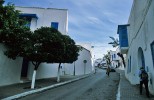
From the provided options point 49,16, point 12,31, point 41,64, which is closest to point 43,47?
point 12,31

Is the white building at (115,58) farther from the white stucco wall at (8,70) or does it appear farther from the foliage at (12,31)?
the foliage at (12,31)

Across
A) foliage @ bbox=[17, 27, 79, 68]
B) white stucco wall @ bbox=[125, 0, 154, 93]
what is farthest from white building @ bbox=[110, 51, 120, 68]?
foliage @ bbox=[17, 27, 79, 68]

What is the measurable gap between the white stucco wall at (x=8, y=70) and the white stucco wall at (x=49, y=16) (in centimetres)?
1315

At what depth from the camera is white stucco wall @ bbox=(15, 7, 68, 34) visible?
29203mm

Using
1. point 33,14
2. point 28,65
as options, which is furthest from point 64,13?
point 28,65

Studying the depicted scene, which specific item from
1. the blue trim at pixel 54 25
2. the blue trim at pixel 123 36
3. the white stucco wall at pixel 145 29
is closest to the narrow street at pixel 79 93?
the white stucco wall at pixel 145 29

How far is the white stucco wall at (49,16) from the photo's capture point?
95.8ft

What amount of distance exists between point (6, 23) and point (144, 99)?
1027cm

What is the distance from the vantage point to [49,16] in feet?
97.2

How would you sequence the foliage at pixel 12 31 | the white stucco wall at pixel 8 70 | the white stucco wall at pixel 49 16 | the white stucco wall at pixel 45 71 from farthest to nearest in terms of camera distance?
the white stucco wall at pixel 49 16
the white stucco wall at pixel 45 71
the white stucco wall at pixel 8 70
the foliage at pixel 12 31

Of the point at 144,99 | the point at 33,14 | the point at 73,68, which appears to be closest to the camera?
the point at 144,99

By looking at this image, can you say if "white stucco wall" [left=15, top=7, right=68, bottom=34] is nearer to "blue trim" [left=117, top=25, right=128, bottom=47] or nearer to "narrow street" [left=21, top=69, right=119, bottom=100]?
"blue trim" [left=117, top=25, right=128, bottom=47]

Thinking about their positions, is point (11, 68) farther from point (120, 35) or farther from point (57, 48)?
point (120, 35)

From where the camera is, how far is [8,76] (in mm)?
15266
